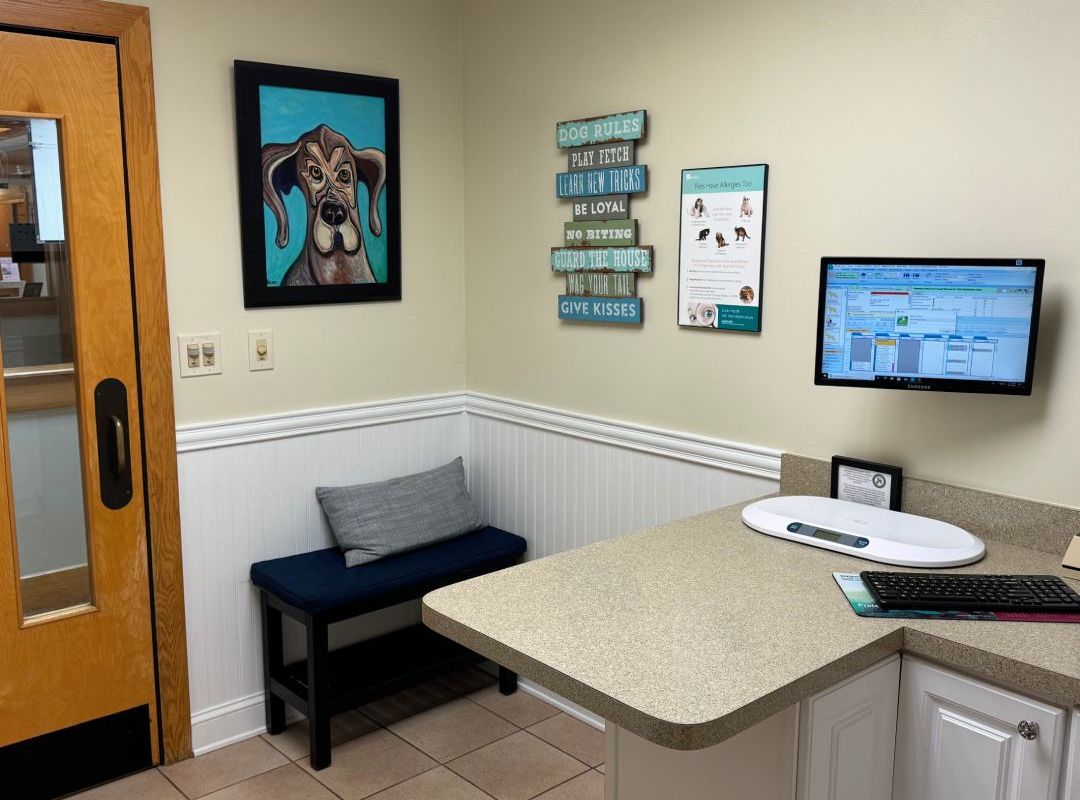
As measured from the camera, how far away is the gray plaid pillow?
9.95ft

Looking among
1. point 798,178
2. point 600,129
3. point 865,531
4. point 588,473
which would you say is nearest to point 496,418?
point 588,473

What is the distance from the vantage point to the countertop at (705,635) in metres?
1.41

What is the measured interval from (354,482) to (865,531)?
1.75 metres

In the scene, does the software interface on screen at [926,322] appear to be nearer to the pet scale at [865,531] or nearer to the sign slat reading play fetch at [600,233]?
the pet scale at [865,531]

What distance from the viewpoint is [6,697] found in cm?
256

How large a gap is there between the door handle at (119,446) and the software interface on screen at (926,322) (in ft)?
6.07

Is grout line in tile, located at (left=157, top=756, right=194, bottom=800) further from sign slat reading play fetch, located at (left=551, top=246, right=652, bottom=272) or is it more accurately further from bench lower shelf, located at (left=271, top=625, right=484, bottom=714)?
sign slat reading play fetch, located at (left=551, top=246, right=652, bottom=272)

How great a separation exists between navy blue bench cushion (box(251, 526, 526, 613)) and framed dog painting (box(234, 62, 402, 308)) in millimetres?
797

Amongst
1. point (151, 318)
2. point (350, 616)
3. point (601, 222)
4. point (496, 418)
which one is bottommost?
point (350, 616)

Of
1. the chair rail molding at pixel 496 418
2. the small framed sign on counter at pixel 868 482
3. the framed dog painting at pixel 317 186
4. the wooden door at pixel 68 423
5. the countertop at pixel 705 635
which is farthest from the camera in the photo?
the framed dog painting at pixel 317 186

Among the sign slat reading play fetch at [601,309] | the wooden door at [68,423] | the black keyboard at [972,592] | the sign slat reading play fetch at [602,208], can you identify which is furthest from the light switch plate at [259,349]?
the black keyboard at [972,592]

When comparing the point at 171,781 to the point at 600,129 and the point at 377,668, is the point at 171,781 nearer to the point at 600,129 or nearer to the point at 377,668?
the point at 377,668

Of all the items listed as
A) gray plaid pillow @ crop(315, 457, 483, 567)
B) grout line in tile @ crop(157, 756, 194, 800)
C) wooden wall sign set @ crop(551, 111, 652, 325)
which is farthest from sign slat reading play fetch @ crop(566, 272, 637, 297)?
grout line in tile @ crop(157, 756, 194, 800)

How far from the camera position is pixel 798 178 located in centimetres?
240
